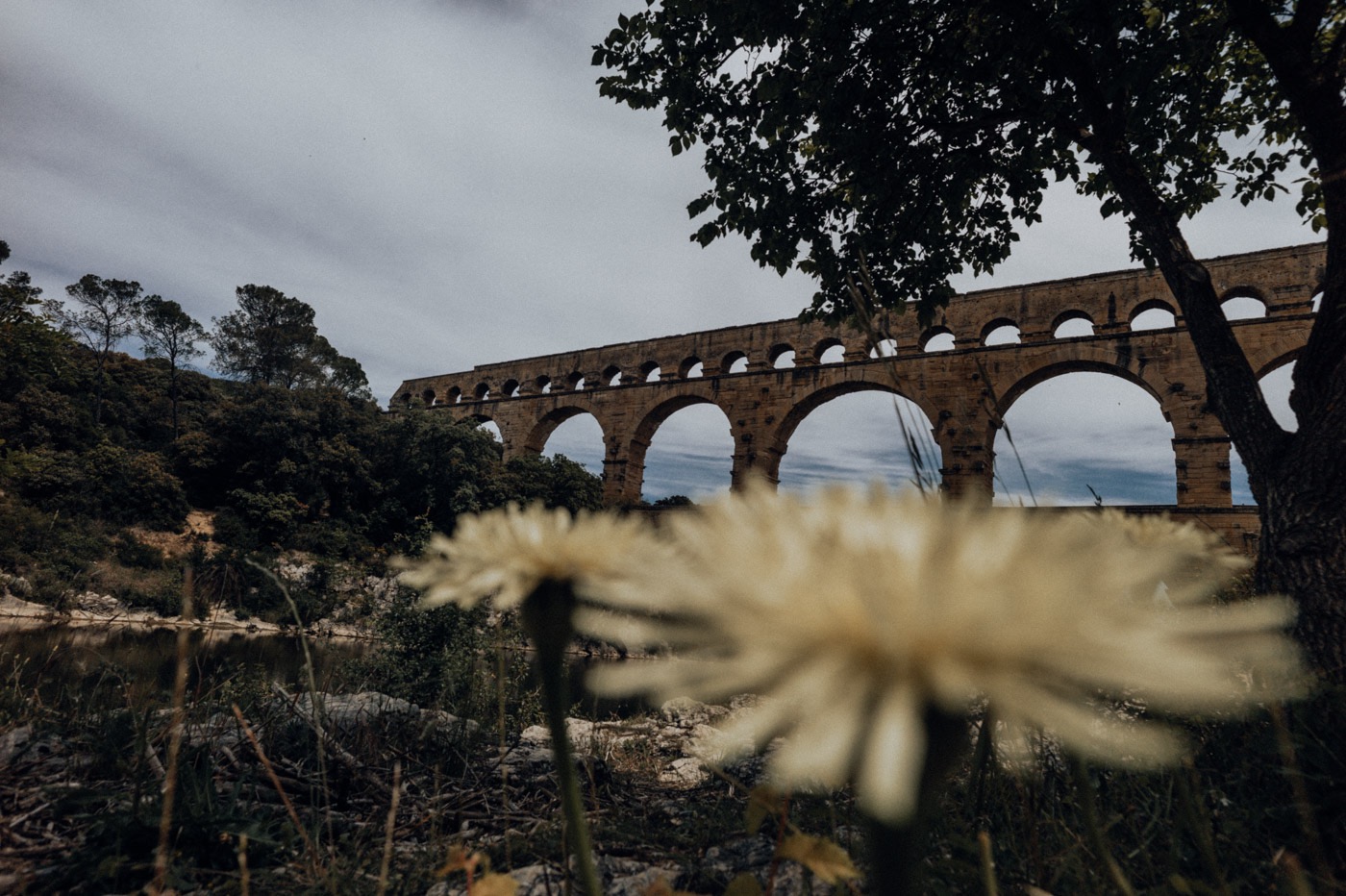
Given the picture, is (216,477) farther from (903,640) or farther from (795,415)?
(903,640)

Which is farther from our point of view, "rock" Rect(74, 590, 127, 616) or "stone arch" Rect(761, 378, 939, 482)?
"stone arch" Rect(761, 378, 939, 482)

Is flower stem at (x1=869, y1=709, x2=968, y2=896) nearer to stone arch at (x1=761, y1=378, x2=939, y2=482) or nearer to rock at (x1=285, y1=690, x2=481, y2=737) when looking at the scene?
rock at (x1=285, y1=690, x2=481, y2=737)

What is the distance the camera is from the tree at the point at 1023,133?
8.92 feet

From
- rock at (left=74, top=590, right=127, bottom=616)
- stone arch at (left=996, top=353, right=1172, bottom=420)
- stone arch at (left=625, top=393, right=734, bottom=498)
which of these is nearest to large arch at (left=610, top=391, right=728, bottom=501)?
stone arch at (left=625, top=393, right=734, bottom=498)

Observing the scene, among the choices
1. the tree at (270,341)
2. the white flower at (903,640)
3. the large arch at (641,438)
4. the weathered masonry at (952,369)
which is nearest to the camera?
the white flower at (903,640)

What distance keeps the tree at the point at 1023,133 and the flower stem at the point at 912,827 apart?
303cm

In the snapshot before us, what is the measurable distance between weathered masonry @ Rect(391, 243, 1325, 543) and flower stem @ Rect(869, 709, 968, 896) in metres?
8.48

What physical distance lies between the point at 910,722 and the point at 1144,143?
5.86m

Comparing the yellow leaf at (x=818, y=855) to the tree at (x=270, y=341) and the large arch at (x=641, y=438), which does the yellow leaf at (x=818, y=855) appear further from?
the tree at (x=270, y=341)

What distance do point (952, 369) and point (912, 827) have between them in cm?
1681

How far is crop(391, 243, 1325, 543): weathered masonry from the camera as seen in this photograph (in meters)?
Answer: 12.9

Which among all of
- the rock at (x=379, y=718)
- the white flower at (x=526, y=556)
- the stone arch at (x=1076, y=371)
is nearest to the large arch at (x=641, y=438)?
the stone arch at (x=1076, y=371)

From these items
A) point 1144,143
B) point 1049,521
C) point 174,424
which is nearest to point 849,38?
point 1144,143

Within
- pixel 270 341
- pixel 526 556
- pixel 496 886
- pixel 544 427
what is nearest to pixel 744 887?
pixel 496 886
